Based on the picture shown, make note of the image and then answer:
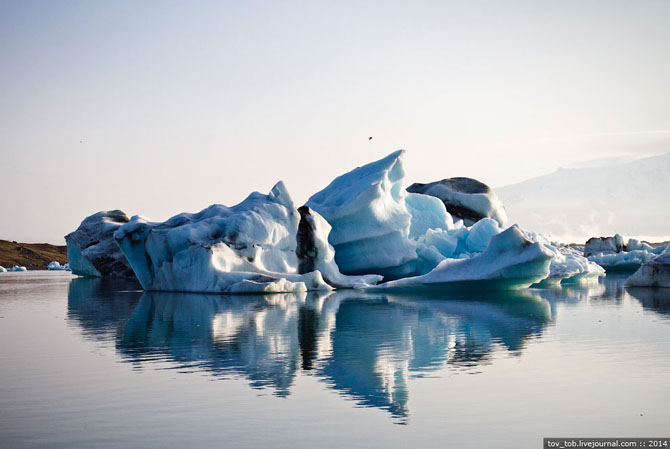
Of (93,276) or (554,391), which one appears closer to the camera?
(554,391)

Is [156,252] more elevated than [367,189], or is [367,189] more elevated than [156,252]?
[367,189]

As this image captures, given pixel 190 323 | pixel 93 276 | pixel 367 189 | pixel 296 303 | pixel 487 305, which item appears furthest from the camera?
pixel 93 276

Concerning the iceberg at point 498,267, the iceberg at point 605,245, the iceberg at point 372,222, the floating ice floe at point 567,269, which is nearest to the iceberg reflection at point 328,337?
the iceberg at point 498,267

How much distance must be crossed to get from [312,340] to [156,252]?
1304 centimetres

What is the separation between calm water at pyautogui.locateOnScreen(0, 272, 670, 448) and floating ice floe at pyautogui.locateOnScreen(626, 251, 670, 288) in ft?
32.0

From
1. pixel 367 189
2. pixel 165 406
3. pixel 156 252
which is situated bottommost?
pixel 165 406

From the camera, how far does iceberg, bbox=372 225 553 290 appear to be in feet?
66.0

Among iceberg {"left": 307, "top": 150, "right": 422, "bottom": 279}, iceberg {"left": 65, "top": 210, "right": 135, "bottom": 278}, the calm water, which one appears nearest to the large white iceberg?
iceberg {"left": 307, "top": 150, "right": 422, "bottom": 279}

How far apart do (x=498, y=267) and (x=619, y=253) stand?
72.5 ft

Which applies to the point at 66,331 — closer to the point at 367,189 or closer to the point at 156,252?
the point at 156,252

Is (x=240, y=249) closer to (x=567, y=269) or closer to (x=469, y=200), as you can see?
(x=567, y=269)

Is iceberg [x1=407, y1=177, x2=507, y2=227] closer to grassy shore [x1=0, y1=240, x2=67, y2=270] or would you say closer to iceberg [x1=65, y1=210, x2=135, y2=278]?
iceberg [x1=65, y1=210, x2=135, y2=278]

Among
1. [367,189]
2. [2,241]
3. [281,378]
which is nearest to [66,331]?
[281,378]

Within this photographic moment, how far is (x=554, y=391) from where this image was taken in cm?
658
